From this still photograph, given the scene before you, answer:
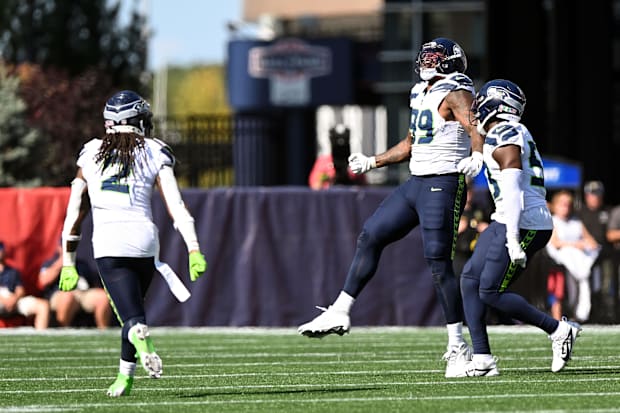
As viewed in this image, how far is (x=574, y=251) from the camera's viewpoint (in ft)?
57.6

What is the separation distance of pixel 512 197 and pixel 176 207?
6.77ft

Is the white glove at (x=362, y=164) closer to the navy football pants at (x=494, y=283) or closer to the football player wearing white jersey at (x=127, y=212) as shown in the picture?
the navy football pants at (x=494, y=283)

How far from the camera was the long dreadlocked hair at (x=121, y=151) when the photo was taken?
9.61 m

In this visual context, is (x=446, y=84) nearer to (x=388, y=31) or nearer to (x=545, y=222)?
(x=545, y=222)

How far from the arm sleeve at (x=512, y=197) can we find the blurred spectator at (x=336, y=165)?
7.70m

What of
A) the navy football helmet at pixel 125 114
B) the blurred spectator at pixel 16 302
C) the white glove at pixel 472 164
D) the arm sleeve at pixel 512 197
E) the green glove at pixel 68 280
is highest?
the navy football helmet at pixel 125 114

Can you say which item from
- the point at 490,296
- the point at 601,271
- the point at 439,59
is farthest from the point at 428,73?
the point at 601,271

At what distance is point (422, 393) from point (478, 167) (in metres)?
1.65

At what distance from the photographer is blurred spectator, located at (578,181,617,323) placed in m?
17.3

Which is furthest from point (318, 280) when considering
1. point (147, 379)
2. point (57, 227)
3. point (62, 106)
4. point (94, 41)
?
point (94, 41)

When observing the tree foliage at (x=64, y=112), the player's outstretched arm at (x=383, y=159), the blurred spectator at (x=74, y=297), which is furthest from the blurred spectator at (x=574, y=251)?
the tree foliage at (x=64, y=112)

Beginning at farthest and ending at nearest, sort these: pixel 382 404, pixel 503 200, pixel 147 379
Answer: pixel 147 379
pixel 503 200
pixel 382 404

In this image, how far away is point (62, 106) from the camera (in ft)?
98.3

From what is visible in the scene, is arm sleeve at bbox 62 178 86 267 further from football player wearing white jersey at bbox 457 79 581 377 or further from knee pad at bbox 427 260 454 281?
football player wearing white jersey at bbox 457 79 581 377
